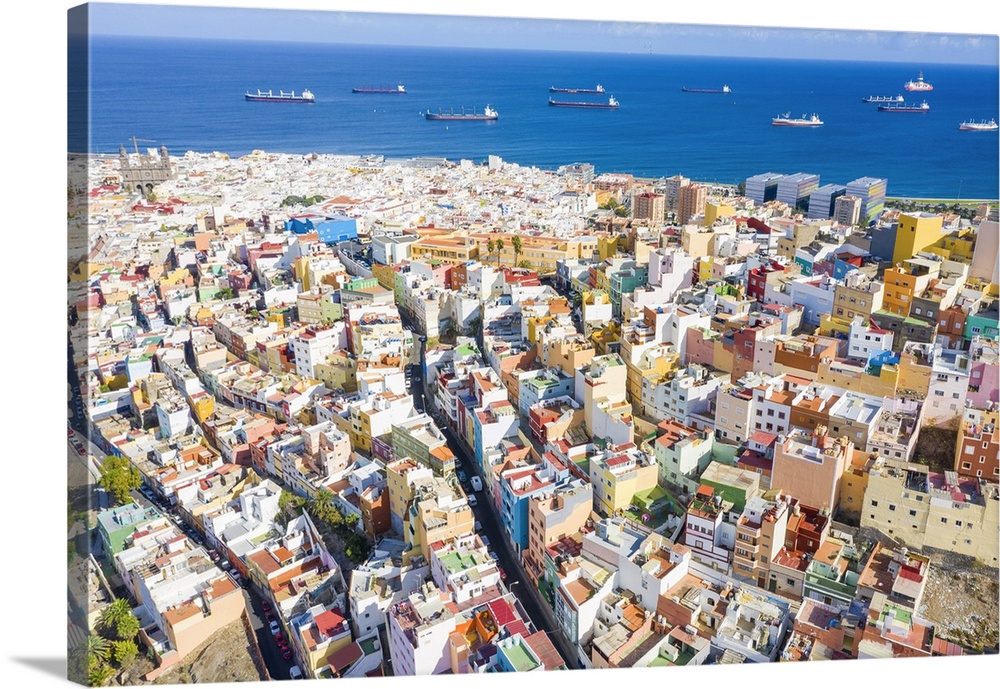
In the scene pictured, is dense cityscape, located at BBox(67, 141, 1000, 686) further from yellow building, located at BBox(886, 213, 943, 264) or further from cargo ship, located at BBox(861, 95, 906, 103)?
cargo ship, located at BBox(861, 95, 906, 103)

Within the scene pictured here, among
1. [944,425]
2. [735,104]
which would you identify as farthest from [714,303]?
[735,104]

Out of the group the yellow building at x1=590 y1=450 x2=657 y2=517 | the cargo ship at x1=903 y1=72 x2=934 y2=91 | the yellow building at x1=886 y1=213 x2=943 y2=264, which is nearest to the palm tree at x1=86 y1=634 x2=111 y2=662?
the yellow building at x1=590 y1=450 x2=657 y2=517

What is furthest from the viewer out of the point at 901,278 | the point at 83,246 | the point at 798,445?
the point at 901,278

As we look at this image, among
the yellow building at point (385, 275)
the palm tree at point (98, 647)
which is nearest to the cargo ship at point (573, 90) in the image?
the yellow building at point (385, 275)

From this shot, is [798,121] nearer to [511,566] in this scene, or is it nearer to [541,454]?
[541,454]

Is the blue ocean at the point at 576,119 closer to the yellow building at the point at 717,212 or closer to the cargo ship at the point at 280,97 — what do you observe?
the cargo ship at the point at 280,97

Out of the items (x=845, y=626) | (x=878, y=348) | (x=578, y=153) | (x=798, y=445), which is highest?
(x=578, y=153)

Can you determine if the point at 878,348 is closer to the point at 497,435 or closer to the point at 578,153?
the point at 497,435
